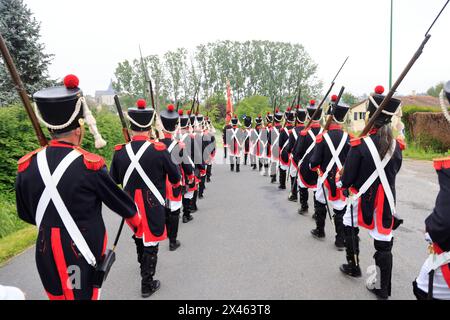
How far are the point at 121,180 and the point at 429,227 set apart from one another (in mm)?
3245

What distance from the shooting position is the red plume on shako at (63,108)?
83.8 inches

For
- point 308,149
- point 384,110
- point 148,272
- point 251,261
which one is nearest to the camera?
point 384,110

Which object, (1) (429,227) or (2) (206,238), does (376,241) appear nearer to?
(1) (429,227)

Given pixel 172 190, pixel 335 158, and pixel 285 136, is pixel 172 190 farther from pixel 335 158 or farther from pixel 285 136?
pixel 285 136

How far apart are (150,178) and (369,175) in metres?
2.54

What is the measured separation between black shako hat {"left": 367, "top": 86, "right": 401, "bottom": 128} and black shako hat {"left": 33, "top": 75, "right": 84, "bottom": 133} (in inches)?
114

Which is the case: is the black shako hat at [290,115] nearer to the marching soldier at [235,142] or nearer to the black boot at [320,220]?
the black boot at [320,220]

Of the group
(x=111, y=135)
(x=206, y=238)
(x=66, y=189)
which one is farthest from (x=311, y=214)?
(x=111, y=135)

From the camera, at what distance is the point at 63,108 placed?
7.07 feet

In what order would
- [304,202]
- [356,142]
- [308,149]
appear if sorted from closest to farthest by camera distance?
1. [356,142]
2. [308,149]
3. [304,202]

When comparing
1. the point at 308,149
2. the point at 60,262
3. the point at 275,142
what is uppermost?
the point at 60,262

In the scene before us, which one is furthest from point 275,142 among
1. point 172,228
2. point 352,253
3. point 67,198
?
point 67,198

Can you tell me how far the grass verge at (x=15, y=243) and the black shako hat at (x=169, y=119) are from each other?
10.0ft

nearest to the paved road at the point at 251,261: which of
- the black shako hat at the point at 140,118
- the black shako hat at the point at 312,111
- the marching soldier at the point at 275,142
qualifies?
the black shako hat at the point at 140,118
